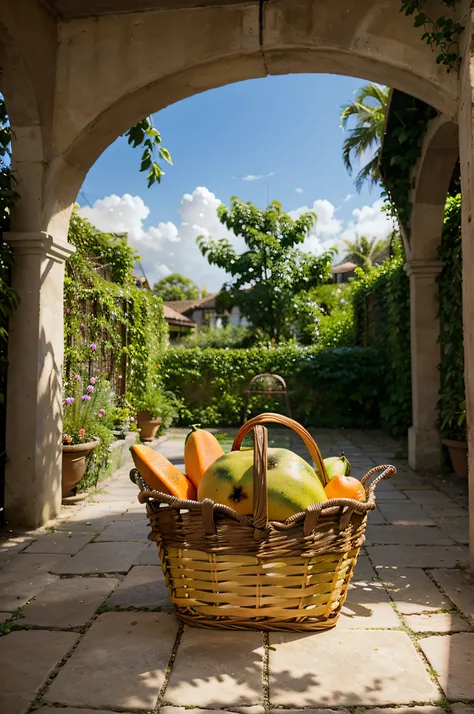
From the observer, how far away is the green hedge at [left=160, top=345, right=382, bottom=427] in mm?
8883

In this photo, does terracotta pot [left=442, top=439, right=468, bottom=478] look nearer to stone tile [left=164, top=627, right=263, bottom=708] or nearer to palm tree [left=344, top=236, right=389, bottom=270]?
stone tile [left=164, top=627, right=263, bottom=708]

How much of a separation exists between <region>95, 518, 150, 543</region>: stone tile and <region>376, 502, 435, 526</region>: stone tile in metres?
1.71

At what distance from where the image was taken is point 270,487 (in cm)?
186

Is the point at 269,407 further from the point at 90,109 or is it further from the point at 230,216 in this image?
the point at 230,216

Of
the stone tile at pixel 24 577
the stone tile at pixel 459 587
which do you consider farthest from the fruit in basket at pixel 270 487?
the stone tile at pixel 24 577

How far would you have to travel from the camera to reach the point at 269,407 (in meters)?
9.21

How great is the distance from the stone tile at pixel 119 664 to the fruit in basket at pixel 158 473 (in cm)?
52

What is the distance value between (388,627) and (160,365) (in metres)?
7.65

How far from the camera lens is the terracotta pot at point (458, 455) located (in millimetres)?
4766

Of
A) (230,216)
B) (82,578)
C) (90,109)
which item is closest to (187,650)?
(82,578)

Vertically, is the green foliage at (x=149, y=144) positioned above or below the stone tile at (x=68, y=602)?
above

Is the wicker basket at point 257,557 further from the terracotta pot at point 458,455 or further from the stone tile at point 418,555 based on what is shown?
the terracotta pot at point 458,455

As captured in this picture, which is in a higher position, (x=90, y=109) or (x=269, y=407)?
(x=90, y=109)

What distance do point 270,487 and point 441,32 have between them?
8.90 ft
